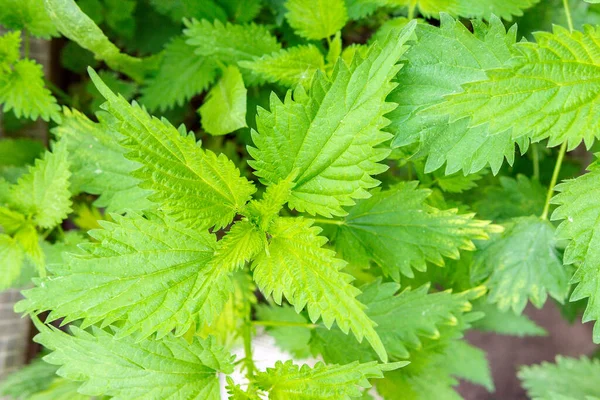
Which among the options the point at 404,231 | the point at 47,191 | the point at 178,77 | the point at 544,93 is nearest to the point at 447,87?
the point at 544,93

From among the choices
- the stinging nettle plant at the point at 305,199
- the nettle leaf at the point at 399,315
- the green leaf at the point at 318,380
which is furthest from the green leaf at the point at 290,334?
the green leaf at the point at 318,380

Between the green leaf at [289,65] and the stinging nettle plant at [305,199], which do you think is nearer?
the stinging nettle plant at [305,199]

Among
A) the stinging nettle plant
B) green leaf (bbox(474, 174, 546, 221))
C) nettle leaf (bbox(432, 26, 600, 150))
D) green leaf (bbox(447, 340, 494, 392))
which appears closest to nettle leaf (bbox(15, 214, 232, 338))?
the stinging nettle plant

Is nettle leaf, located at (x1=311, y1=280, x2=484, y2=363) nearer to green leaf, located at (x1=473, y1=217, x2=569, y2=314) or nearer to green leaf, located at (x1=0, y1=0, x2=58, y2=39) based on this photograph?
green leaf, located at (x1=473, y1=217, x2=569, y2=314)

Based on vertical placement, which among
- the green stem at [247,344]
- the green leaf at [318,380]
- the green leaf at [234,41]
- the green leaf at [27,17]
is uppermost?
the green leaf at [27,17]

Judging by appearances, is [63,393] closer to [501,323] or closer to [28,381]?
[28,381]

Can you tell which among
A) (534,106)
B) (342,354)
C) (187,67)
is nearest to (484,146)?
(534,106)

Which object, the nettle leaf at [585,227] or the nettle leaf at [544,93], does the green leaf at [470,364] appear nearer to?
the nettle leaf at [585,227]
